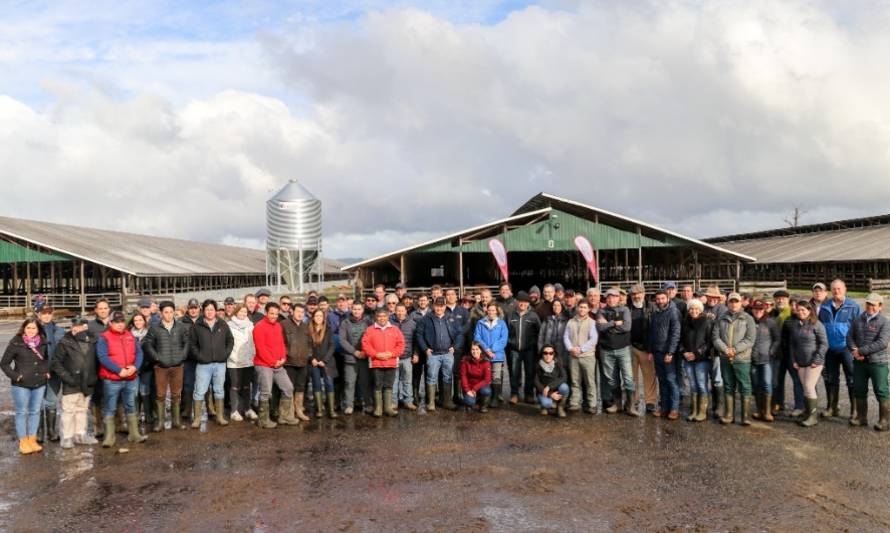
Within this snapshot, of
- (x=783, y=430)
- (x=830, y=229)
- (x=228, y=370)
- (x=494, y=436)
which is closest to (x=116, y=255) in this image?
(x=228, y=370)

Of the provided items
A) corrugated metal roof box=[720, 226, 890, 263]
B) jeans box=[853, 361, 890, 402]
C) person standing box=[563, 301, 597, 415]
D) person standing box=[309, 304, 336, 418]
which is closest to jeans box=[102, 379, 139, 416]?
person standing box=[309, 304, 336, 418]

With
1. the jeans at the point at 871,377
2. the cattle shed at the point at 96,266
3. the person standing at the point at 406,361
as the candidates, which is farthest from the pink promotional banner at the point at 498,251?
the jeans at the point at 871,377

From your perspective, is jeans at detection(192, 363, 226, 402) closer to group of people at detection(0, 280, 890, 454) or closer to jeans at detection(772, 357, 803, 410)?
group of people at detection(0, 280, 890, 454)

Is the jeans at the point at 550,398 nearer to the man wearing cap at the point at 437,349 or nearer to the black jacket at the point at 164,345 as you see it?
the man wearing cap at the point at 437,349

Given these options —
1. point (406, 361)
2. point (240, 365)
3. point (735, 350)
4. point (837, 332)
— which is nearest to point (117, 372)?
point (240, 365)

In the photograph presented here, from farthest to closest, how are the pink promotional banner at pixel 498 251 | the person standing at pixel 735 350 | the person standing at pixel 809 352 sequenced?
the pink promotional banner at pixel 498 251, the person standing at pixel 735 350, the person standing at pixel 809 352

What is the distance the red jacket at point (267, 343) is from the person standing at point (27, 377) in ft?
8.70

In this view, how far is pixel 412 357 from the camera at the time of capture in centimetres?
1043

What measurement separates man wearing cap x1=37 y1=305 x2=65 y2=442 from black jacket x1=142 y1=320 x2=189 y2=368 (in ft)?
3.70

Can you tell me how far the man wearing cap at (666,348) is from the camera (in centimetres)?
936

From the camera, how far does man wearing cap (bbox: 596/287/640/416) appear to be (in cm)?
978

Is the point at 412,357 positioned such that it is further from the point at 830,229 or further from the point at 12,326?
the point at 830,229

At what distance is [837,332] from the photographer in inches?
363

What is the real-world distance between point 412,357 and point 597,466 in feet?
12.8
